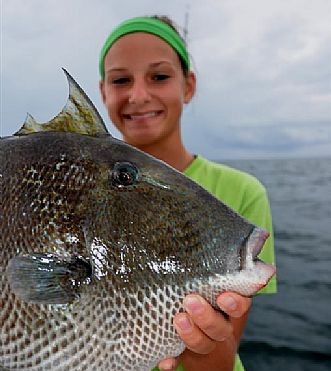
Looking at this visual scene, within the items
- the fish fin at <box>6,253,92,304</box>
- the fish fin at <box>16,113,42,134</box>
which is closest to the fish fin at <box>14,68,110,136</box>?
the fish fin at <box>16,113,42,134</box>

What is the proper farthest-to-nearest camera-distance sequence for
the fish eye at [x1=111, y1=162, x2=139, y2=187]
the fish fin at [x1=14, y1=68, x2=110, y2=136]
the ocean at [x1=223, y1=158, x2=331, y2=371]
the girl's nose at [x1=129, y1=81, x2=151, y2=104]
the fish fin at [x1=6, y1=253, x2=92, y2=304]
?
1. the ocean at [x1=223, y1=158, x2=331, y2=371]
2. the girl's nose at [x1=129, y1=81, x2=151, y2=104]
3. the fish fin at [x1=14, y1=68, x2=110, y2=136]
4. the fish eye at [x1=111, y1=162, x2=139, y2=187]
5. the fish fin at [x1=6, y1=253, x2=92, y2=304]

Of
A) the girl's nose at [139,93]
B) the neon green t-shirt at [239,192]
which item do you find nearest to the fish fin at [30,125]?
the girl's nose at [139,93]

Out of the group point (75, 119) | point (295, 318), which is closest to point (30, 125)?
point (75, 119)

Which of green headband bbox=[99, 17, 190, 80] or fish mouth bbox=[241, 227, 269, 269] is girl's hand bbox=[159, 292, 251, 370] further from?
green headband bbox=[99, 17, 190, 80]

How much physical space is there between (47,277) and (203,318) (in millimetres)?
429

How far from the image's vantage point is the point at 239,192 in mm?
2750

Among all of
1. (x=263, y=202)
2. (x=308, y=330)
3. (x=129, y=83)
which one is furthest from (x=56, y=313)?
(x=308, y=330)

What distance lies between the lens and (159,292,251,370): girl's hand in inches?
55.1

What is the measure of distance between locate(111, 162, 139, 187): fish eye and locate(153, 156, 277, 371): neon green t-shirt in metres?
1.17

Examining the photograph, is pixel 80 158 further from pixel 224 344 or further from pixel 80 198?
pixel 224 344

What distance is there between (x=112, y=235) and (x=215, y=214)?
0.29 meters

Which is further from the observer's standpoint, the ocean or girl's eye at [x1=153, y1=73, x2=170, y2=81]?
the ocean

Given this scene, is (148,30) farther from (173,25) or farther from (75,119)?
(75,119)

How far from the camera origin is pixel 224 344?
77.4 inches
